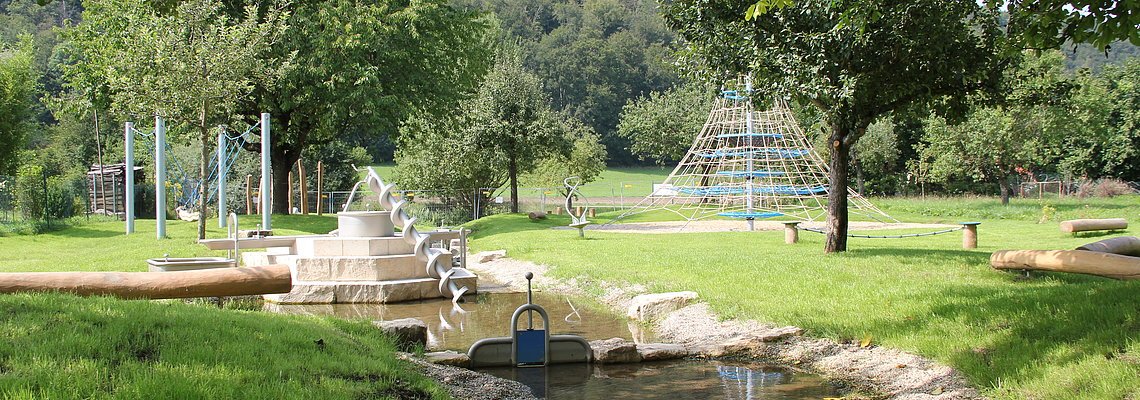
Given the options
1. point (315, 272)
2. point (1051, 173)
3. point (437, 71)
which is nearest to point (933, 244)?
point (315, 272)

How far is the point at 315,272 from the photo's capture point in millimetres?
14633

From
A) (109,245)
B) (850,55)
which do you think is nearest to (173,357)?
(850,55)

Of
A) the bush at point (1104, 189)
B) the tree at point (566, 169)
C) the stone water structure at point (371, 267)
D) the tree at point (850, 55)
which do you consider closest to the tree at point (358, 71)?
the stone water structure at point (371, 267)

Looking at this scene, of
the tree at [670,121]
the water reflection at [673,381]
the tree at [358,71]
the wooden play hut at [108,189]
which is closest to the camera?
the water reflection at [673,381]

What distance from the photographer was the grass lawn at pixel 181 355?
529 cm

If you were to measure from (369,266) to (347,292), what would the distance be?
578 mm

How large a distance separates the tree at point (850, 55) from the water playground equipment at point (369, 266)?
5685 mm

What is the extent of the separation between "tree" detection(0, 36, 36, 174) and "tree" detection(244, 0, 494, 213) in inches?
392

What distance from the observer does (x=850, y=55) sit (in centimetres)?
1416

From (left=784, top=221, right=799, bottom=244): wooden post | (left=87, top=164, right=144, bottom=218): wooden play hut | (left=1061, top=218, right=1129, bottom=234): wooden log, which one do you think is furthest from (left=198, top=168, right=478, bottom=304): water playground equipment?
(left=87, top=164, right=144, bottom=218): wooden play hut

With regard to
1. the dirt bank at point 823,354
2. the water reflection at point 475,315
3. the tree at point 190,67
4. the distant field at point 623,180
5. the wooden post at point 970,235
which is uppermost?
the tree at point 190,67

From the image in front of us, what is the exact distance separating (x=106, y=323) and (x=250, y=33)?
1812 cm

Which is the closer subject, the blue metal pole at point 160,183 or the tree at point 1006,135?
the blue metal pole at point 160,183

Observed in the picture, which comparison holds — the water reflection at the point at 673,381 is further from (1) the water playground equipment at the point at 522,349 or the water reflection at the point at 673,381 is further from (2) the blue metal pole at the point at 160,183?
(2) the blue metal pole at the point at 160,183
